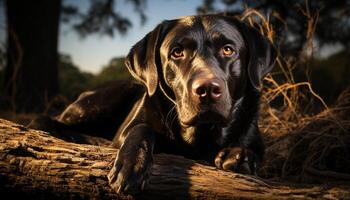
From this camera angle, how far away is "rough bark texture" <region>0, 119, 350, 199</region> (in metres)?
2.46

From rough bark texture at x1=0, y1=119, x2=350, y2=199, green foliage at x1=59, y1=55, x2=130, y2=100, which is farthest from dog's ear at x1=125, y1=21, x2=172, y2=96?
green foliage at x1=59, y1=55, x2=130, y2=100

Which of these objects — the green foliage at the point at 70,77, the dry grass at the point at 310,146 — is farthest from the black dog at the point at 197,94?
the green foliage at the point at 70,77

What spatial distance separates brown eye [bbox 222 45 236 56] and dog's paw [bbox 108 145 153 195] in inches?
37.8

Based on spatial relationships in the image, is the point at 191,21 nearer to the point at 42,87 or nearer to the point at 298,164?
the point at 298,164

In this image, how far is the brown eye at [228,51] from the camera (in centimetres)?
309

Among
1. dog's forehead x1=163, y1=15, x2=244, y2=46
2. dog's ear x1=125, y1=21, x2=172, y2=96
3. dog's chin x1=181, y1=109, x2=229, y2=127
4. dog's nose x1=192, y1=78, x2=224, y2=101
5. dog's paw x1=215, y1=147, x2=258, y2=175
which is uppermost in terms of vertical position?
dog's forehead x1=163, y1=15, x2=244, y2=46

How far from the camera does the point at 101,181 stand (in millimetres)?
2479

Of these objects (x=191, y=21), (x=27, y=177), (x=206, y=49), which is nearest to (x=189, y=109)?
(x=206, y=49)

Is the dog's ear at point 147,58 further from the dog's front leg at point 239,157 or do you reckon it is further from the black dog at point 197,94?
the dog's front leg at point 239,157

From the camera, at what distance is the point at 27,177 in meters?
2.52

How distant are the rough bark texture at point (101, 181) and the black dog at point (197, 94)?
23cm

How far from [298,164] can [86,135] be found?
2037 mm

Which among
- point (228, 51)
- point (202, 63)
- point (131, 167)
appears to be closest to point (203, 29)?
point (228, 51)

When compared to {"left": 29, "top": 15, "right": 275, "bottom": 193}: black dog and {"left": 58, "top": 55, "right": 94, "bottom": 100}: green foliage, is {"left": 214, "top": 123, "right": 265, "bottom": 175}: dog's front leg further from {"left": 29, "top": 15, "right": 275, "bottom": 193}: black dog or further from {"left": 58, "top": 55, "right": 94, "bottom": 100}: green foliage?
{"left": 58, "top": 55, "right": 94, "bottom": 100}: green foliage
